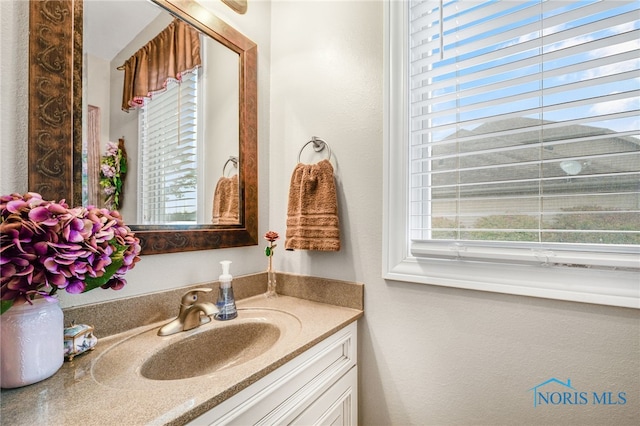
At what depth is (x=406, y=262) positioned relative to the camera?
3.45 ft

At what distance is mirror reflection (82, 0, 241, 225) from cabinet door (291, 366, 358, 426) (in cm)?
75

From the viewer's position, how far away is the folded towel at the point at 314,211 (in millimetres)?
1135

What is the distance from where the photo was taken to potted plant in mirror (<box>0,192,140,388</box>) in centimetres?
54

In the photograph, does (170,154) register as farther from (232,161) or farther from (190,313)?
(190,313)

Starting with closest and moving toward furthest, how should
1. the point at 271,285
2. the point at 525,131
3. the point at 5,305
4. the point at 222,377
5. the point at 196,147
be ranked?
the point at 5,305 → the point at 222,377 → the point at 525,131 → the point at 196,147 → the point at 271,285

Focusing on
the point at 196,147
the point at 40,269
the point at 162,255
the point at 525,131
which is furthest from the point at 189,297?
the point at 525,131

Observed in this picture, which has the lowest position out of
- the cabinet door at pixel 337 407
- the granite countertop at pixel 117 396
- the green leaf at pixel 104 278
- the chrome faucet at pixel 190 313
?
the cabinet door at pixel 337 407

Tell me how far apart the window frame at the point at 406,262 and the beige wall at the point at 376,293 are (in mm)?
37

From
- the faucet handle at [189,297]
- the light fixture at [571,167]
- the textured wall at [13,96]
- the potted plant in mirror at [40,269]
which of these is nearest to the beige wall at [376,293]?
the textured wall at [13,96]

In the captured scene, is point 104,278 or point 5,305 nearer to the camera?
point 5,305

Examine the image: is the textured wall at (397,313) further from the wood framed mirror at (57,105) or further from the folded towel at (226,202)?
the wood framed mirror at (57,105)

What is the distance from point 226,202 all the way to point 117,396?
2.51 feet

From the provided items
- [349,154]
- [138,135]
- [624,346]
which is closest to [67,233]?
[138,135]

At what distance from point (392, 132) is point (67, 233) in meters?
1.00
